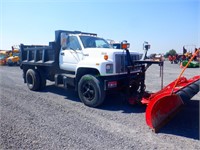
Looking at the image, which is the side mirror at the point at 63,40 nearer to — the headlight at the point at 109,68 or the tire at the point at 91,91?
the tire at the point at 91,91

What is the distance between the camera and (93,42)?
23.0 feet

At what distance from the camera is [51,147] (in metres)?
3.47

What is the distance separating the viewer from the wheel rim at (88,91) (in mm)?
5891

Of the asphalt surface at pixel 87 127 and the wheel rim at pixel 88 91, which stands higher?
the wheel rim at pixel 88 91

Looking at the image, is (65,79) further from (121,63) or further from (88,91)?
(121,63)

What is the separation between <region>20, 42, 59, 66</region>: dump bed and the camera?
23.5ft

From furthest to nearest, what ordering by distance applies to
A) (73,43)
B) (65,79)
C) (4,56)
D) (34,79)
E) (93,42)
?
(4,56)
(34,79)
(93,42)
(73,43)
(65,79)

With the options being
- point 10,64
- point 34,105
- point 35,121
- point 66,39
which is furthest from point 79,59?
point 10,64

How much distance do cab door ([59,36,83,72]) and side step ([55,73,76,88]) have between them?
0.29m

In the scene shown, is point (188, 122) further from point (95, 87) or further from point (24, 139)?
point (24, 139)

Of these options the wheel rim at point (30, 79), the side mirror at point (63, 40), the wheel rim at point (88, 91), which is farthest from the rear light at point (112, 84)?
the wheel rim at point (30, 79)

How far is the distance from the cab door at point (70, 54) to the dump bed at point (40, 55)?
28cm

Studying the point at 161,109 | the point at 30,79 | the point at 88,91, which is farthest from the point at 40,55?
the point at 161,109

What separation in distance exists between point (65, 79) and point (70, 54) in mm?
852
